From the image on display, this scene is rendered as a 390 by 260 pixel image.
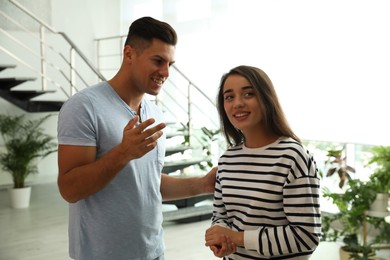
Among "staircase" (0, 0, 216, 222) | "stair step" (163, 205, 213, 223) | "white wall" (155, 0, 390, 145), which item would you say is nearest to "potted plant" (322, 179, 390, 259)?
"white wall" (155, 0, 390, 145)

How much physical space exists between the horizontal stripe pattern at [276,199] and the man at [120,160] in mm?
275

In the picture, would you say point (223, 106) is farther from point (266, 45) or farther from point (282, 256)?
point (266, 45)

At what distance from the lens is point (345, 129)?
4703mm

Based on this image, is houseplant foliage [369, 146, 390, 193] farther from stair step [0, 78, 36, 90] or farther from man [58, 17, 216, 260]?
stair step [0, 78, 36, 90]

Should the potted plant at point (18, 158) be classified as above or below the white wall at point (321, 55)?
below

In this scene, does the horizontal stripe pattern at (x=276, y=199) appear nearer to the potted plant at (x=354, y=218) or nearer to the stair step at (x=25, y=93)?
the potted plant at (x=354, y=218)

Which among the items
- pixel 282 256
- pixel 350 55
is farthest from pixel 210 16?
pixel 282 256

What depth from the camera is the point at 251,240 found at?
1193 mm

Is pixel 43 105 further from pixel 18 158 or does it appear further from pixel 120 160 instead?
pixel 120 160

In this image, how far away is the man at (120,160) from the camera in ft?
4.32

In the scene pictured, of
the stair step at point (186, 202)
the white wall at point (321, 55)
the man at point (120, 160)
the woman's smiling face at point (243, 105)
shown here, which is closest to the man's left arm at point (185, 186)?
the man at point (120, 160)

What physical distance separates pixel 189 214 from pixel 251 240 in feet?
12.7

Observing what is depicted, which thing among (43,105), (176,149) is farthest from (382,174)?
(43,105)

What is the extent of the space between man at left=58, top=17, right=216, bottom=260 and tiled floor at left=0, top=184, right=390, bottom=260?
2.46 m
